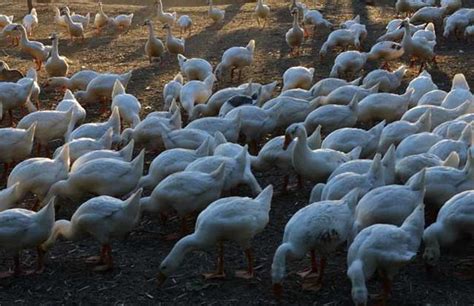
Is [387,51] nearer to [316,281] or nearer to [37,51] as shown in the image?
[37,51]

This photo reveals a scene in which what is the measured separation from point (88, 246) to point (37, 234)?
831 millimetres

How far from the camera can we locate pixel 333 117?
8.01 m

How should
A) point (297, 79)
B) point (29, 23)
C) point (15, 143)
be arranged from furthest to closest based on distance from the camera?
point (29, 23), point (297, 79), point (15, 143)

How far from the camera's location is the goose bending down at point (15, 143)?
7.46 meters

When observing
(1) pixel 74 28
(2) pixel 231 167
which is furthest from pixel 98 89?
(1) pixel 74 28

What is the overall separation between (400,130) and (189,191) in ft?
8.33

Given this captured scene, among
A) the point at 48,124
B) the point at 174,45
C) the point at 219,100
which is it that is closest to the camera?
the point at 48,124

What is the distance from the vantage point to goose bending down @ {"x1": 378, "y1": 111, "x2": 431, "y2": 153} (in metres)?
7.29

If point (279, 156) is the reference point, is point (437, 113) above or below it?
above

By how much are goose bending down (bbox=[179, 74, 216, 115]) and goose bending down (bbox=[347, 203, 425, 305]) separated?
471 cm

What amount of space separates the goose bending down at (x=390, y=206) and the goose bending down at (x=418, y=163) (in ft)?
2.37

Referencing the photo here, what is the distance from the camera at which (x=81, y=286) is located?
18.4ft

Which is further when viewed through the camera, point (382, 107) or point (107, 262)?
point (382, 107)

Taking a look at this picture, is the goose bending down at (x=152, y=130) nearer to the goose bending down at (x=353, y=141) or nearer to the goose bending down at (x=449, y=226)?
the goose bending down at (x=353, y=141)
